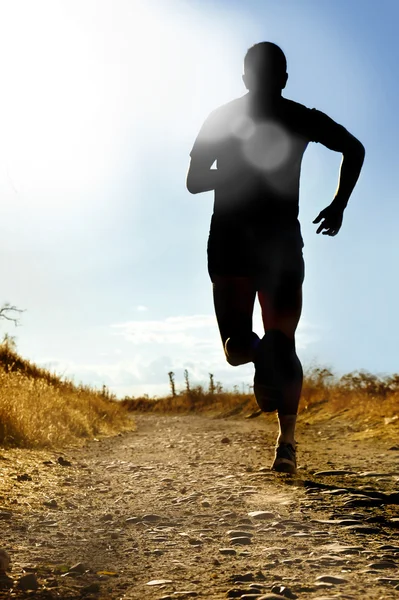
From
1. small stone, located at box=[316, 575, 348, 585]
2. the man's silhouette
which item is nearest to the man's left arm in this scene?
the man's silhouette

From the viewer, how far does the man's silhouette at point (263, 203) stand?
12.8ft

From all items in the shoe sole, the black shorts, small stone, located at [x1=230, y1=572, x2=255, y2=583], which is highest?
the black shorts

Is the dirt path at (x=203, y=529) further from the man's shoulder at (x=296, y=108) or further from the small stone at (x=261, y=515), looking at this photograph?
the man's shoulder at (x=296, y=108)

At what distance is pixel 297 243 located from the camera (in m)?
3.95

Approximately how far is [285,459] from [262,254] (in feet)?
4.52

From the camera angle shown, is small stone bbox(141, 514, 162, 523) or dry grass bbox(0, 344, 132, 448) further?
dry grass bbox(0, 344, 132, 448)

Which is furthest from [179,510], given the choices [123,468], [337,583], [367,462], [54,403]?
[54,403]

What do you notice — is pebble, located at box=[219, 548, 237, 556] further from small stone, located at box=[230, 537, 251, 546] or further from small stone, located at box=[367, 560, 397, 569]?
small stone, located at box=[367, 560, 397, 569]

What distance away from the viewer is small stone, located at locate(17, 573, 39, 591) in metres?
1.92

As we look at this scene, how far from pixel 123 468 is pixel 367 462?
1.96m

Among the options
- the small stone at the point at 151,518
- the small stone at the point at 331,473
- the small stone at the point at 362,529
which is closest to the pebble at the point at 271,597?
the small stone at the point at 362,529

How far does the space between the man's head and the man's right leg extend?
4.02 ft

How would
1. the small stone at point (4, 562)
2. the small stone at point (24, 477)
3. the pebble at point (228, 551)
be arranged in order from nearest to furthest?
the small stone at point (4, 562) < the pebble at point (228, 551) < the small stone at point (24, 477)

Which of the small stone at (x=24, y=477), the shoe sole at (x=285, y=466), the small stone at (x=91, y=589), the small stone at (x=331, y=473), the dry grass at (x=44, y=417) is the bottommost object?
the small stone at (x=91, y=589)
